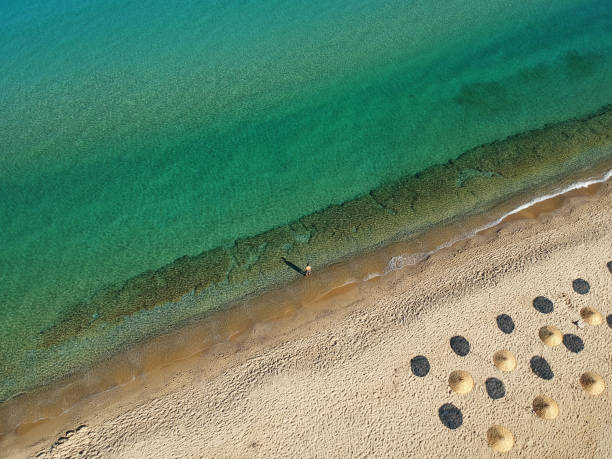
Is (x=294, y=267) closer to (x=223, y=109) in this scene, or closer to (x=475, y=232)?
(x=475, y=232)

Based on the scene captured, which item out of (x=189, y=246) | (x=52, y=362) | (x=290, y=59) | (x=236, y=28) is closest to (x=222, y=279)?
(x=189, y=246)

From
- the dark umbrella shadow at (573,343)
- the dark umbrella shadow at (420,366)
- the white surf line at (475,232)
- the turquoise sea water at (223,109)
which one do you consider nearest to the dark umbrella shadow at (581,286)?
the dark umbrella shadow at (573,343)

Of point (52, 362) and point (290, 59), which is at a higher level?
point (290, 59)

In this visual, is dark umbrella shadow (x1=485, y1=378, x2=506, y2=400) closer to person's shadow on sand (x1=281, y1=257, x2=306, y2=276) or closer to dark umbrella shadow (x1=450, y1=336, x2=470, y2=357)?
dark umbrella shadow (x1=450, y1=336, x2=470, y2=357)

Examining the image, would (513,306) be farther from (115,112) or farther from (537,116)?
(115,112)

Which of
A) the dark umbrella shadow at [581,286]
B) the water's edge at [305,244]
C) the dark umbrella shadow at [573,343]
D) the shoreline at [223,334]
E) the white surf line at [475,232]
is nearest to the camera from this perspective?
the dark umbrella shadow at [573,343]

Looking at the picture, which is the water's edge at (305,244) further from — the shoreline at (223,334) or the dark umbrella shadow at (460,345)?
the dark umbrella shadow at (460,345)

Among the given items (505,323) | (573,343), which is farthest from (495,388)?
(573,343)
